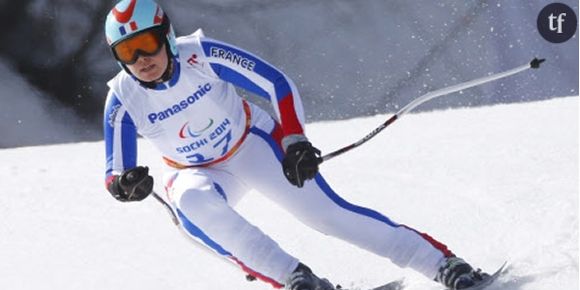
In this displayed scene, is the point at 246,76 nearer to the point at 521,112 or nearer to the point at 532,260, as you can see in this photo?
the point at 532,260

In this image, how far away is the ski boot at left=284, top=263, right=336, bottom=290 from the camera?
4367 millimetres

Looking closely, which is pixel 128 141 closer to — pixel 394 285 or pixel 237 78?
pixel 237 78

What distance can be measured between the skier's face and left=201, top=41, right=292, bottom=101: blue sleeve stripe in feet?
0.67

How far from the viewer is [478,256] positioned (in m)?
5.23

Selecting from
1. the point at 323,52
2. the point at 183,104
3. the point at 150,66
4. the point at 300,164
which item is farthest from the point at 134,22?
the point at 323,52

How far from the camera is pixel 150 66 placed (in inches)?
182

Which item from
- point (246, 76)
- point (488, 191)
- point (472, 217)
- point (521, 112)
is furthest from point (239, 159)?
point (521, 112)

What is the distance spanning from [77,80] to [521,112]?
388cm

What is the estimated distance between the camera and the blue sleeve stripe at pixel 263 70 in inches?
183

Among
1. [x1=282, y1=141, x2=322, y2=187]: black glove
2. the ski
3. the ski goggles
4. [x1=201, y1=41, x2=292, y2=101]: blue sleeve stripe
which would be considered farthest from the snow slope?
the ski goggles

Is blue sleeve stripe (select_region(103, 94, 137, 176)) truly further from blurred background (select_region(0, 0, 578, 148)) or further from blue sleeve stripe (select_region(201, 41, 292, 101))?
blurred background (select_region(0, 0, 578, 148))

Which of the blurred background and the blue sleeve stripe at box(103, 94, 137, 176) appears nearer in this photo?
the blue sleeve stripe at box(103, 94, 137, 176)

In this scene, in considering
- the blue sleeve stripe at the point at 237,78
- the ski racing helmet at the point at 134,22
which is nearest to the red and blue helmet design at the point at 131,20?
the ski racing helmet at the point at 134,22

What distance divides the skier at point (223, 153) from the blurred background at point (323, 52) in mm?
4328
